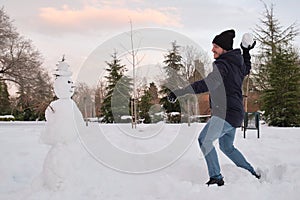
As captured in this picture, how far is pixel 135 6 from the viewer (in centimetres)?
777

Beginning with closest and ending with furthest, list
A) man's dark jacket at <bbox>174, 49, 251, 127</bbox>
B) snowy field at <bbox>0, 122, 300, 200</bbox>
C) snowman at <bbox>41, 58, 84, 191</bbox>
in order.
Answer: snowy field at <bbox>0, 122, 300, 200</bbox> → man's dark jacket at <bbox>174, 49, 251, 127</bbox> → snowman at <bbox>41, 58, 84, 191</bbox>

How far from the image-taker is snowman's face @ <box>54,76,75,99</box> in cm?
443

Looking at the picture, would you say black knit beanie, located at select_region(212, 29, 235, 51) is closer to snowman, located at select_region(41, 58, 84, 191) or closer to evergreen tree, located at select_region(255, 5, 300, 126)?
snowman, located at select_region(41, 58, 84, 191)

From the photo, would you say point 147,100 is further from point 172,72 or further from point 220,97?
point 220,97

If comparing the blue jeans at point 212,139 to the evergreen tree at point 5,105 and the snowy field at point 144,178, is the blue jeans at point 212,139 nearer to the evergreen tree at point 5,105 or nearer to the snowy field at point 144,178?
the snowy field at point 144,178

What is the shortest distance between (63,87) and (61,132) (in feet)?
2.29

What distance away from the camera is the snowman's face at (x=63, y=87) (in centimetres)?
443

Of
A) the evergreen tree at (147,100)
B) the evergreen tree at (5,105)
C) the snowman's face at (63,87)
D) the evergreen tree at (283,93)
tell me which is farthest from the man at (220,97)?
the evergreen tree at (5,105)

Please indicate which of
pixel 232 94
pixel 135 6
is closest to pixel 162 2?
pixel 135 6

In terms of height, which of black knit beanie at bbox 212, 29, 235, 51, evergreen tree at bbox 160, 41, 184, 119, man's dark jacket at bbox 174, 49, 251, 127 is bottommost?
man's dark jacket at bbox 174, 49, 251, 127

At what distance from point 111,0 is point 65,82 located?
3729 millimetres

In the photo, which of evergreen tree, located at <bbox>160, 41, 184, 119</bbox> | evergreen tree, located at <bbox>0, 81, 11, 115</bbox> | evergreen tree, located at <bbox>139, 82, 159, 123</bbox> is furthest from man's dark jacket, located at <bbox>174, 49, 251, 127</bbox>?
evergreen tree, located at <bbox>0, 81, 11, 115</bbox>

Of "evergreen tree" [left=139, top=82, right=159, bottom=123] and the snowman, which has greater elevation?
"evergreen tree" [left=139, top=82, right=159, bottom=123]

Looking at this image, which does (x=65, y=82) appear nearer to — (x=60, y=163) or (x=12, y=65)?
(x=60, y=163)
